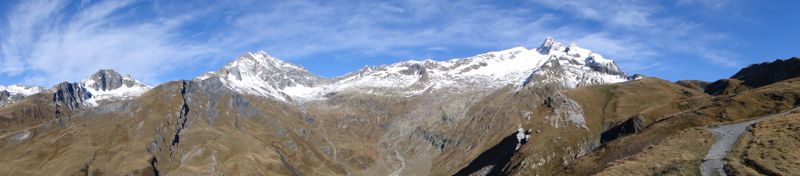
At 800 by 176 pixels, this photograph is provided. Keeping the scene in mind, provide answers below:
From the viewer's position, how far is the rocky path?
98.9 meters

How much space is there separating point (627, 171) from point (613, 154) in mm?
52736

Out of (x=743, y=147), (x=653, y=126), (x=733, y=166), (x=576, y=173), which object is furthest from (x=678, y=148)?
(x=653, y=126)

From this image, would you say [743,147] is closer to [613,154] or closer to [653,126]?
[613,154]

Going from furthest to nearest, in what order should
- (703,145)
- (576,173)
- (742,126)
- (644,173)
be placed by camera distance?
(576,173) → (742,126) → (703,145) → (644,173)

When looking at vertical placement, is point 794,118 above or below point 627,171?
above

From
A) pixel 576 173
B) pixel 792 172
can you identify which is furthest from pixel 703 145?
pixel 576 173

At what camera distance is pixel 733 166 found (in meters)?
96.6

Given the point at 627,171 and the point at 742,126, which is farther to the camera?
the point at 742,126

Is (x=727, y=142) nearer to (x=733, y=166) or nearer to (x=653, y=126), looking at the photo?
(x=733, y=166)

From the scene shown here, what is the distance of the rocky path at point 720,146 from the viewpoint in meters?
98.9

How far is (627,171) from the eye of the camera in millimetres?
108188

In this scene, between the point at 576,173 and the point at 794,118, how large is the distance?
4446 centimetres

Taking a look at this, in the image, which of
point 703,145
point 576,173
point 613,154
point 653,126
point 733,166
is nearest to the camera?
point 733,166

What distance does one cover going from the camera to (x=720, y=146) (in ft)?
370
